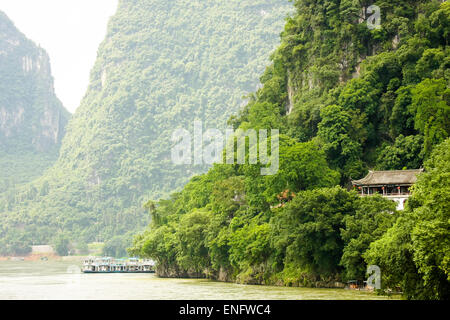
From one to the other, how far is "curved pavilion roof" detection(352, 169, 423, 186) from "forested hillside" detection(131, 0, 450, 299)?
3.29m

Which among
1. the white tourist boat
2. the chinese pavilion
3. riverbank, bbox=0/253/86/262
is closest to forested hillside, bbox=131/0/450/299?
the chinese pavilion

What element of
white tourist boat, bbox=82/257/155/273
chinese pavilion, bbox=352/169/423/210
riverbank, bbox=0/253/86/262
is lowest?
riverbank, bbox=0/253/86/262

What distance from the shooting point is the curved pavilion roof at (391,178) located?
4888 centimetres

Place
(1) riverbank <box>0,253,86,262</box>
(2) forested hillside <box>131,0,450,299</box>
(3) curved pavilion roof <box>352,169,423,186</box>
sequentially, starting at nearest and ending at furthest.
Answer: 1. (2) forested hillside <box>131,0,450,299</box>
2. (3) curved pavilion roof <box>352,169,423,186</box>
3. (1) riverbank <box>0,253,86,262</box>

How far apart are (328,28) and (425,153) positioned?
77.4 ft

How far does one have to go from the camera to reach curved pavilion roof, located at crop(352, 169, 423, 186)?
1924 inches

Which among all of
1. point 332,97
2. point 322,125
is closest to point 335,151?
point 322,125

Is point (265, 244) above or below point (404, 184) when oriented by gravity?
below

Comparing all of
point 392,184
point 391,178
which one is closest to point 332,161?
point 391,178

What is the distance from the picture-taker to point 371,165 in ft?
193

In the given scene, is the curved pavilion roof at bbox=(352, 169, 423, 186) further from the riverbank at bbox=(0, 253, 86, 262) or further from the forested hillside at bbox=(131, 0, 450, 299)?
the riverbank at bbox=(0, 253, 86, 262)

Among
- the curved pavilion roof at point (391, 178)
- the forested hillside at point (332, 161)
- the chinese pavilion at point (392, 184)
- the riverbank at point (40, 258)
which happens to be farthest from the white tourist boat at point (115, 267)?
the riverbank at point (40, 258)

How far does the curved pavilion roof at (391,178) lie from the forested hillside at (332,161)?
3.29 m

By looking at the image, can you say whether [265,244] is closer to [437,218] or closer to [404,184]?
[404,184]
